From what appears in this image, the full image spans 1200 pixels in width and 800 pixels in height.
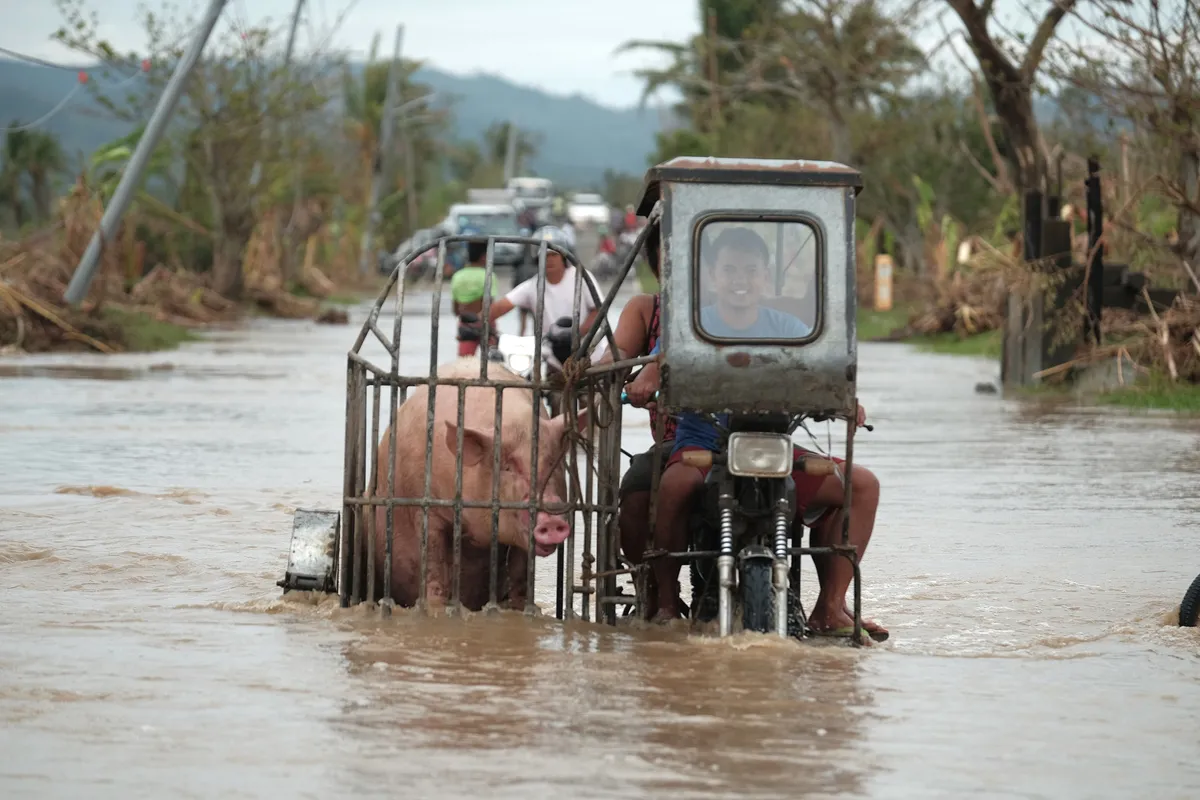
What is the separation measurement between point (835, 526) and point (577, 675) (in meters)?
1.13

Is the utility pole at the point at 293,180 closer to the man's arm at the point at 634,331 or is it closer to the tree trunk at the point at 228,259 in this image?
the tree trunk at the point at 228,259

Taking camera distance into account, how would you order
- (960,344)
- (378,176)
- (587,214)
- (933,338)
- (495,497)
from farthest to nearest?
(587,214) < (378,176) < (933,338) < (960,344) < (495,497)

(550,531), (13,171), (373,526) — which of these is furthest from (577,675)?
(13,171)

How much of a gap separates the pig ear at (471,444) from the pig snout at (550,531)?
410mm

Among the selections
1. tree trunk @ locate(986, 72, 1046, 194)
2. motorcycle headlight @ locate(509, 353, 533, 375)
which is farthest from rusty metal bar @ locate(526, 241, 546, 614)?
tree trunk @ locate(986, 72, 1046, 194)

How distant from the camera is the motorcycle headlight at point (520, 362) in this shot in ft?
25.7

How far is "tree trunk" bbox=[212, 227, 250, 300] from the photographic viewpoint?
3812cm

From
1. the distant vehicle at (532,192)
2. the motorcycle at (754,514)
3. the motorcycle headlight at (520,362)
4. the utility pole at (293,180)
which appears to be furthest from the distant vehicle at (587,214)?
the motorcycle at (754,514)

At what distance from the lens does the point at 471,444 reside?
6.89 m

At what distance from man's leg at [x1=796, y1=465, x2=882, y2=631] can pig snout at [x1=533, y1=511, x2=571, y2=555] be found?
78cm

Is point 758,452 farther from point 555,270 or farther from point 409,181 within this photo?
point 409,181

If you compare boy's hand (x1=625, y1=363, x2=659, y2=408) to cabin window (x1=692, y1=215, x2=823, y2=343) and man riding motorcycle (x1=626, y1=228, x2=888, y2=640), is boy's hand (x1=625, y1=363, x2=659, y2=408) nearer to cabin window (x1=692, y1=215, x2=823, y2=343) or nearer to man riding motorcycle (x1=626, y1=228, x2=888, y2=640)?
man riding motorcycle (x1=626, y1=228, x2=888, y2=640)

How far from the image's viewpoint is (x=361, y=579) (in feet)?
23.7

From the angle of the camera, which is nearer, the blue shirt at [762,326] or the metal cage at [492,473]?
the blue shirt at [762,326]
